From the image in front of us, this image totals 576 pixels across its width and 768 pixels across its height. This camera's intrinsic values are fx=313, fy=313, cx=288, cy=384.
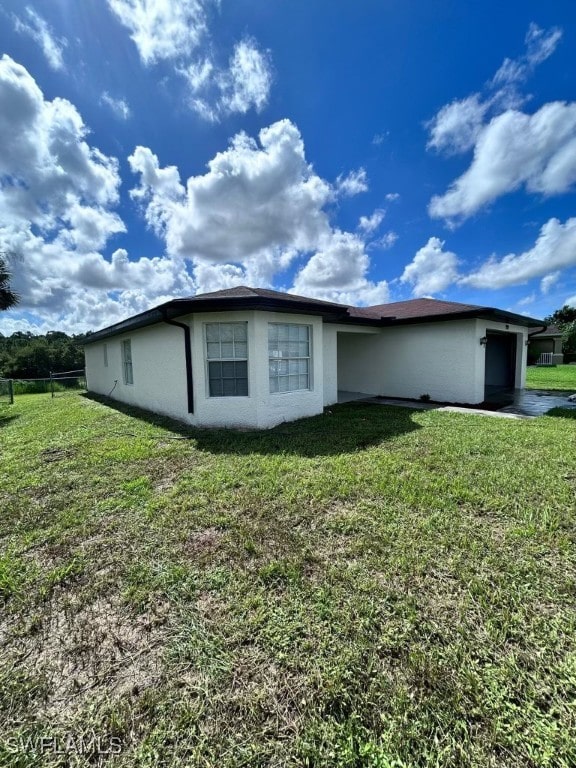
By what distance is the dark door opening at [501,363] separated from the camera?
42.7 ft

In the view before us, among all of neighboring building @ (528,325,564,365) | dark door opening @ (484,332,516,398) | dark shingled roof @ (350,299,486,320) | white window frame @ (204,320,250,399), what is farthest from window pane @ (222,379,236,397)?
neighboring building @ (528,325,564,365)

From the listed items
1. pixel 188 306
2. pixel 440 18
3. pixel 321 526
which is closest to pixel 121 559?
pixel 321 526

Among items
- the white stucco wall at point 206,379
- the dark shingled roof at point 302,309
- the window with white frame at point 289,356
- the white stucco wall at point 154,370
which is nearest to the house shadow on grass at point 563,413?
the dark shingled roof at point 302,309

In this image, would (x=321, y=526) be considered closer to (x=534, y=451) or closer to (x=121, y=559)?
(x=121, y=559)

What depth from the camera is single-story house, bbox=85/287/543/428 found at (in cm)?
731

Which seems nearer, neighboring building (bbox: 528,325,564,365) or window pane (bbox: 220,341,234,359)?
window pane (bbox: 220,341,234,359)

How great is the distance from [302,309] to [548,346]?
3762 centimetres

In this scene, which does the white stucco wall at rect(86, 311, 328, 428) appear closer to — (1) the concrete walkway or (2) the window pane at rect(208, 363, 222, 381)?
(2) the window pane at rect(208, 363, 222, 381)

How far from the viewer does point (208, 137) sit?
1047cm

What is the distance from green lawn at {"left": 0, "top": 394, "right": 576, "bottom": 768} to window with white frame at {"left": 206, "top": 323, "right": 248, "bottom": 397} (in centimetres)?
316

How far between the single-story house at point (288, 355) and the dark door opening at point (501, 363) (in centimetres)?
4

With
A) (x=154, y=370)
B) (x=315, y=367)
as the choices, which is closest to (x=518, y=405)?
(x=315, y=367)

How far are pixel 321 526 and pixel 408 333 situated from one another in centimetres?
962

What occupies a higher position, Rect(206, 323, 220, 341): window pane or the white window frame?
Rect(206, 323, 220, 341): window pane
